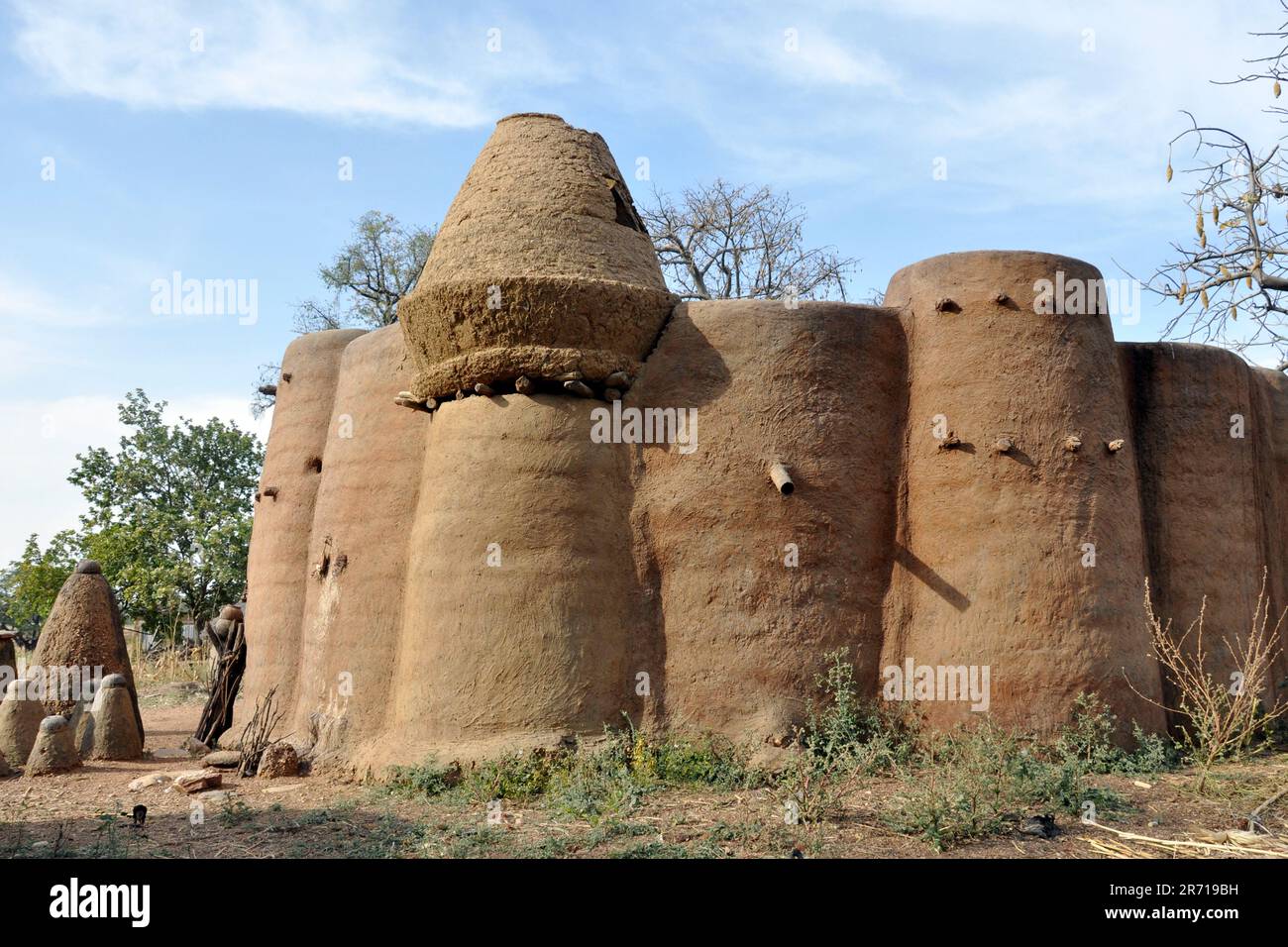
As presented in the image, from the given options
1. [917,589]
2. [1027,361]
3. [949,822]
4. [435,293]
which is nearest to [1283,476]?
[1027,361]

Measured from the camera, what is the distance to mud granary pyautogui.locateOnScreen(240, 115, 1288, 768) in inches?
320

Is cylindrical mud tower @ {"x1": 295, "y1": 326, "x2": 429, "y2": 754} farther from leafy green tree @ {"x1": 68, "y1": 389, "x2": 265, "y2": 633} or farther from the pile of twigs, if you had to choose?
leafy green tree @ {"x1": 68, "y1": 389, "x2": 265, "y2": 633}

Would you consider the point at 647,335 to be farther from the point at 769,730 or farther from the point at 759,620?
the point at 769,730

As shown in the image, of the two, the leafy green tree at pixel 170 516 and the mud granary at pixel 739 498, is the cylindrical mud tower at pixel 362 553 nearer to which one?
the mud granary at pixel 739 498

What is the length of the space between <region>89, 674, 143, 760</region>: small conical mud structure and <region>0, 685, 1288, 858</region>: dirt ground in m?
1.93

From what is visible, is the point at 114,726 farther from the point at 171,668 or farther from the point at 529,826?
the point at 171,668

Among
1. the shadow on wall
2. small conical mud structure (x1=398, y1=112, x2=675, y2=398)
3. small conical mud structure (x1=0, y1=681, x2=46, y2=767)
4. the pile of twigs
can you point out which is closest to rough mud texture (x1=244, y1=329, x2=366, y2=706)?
the pile of twigs

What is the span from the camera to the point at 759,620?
26.9 feet

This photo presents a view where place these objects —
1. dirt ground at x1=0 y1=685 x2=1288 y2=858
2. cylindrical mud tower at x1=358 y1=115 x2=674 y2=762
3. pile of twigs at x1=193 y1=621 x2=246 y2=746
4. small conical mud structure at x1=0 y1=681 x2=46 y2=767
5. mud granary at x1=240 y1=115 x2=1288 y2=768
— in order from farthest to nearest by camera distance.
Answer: pile of twigs at x1=193 y1=621 x2=246 y2=746
small conical mud structure at x1=0 y1=681 x2=46 y2=767
mud granary at x1=240 y1=115 x2=1288 y2=768
cylindrical mud tower at x1=358 y1=115 x2=674 y2=762
dirt ground at x1=0 y1=685 x2=1288 y2=858

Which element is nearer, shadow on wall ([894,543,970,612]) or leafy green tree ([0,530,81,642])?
shadow on wall ([894,543,970,612])

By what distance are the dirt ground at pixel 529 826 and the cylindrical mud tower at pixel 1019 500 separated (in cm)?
95

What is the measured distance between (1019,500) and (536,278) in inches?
156

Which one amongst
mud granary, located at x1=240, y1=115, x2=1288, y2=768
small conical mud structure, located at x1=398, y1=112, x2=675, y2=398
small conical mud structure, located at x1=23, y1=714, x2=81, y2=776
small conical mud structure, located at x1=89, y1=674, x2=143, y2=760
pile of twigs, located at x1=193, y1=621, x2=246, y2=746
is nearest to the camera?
mud granary, located at x1=240, y1=115, x2=1288, y2=768

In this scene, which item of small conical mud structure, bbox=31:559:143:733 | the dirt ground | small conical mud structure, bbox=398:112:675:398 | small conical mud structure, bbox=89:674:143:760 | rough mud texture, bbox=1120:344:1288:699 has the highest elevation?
small conical mud structure, bbox=398:112:675:398
